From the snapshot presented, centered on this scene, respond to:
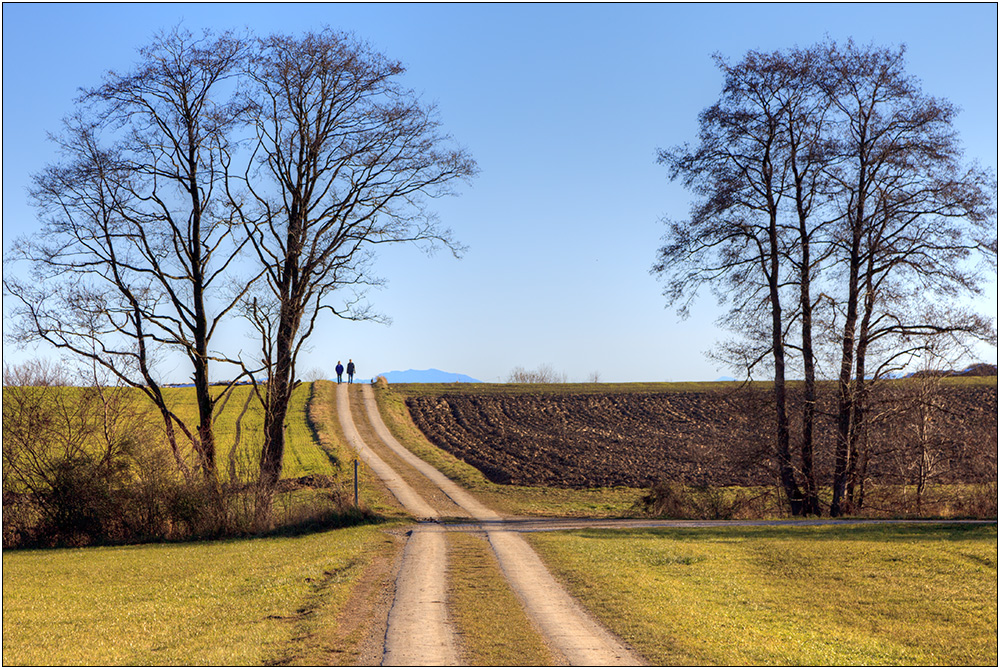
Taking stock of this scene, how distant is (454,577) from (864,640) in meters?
6.63

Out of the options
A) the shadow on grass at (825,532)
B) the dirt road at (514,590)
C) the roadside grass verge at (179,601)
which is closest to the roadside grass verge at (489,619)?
the dirt road at (514,590)

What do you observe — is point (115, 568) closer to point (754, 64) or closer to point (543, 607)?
point (543, 607)

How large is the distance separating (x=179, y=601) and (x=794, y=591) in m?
10.00

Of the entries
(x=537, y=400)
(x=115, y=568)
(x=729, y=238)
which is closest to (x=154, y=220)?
(x=115, y=568)

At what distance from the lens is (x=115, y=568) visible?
15.5 metres

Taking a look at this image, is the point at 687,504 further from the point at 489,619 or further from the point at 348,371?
the point at 348,371

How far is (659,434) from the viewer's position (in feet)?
144

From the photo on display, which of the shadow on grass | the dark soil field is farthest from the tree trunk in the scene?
the shadow on grass

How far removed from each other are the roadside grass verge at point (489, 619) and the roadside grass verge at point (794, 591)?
1157 mm

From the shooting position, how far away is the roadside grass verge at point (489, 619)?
27.6ft

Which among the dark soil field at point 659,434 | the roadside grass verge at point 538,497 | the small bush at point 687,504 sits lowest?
the roadside grass verge at point 538,497

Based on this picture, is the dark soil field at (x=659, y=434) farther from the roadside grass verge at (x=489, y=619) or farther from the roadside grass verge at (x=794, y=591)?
the roadside grass verge at (x=489, y=619)

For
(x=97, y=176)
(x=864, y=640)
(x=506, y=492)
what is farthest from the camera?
(x=506, y=492)

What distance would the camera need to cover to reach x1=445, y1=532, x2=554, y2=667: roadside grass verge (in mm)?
8422
